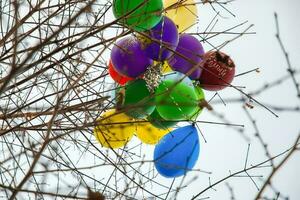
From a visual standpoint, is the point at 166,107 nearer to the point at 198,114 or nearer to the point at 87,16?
the point at 198,114

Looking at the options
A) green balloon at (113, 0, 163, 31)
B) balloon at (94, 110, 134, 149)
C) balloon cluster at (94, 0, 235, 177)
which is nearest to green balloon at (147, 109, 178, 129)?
balloon cluster at (94, 0, 235, 177)

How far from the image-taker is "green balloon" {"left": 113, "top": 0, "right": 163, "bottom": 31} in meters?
2.34

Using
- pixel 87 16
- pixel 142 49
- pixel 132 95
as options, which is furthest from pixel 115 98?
pixel 87 16

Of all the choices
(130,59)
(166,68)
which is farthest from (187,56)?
(130,59)

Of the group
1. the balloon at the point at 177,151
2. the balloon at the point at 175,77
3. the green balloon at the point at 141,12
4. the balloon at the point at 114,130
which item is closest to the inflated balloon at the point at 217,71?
the balloon at the point at 175,77

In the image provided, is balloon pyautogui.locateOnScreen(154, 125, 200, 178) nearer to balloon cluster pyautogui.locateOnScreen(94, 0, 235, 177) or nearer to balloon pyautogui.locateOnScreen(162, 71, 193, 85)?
balloon cluster pyautogui.locateOnScreen(94, 0, 235, 177)

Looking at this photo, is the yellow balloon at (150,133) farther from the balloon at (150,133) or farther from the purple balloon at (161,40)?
the purple balloon at (161,40)

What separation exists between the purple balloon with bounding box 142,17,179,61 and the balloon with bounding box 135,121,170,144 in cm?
50

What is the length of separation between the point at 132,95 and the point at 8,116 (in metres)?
0.89

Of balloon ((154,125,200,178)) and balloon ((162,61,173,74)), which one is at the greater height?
balloon ((162,61,173,74))

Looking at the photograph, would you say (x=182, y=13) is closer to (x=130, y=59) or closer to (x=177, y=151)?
(x=130, y=59)

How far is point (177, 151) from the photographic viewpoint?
2.47 meters

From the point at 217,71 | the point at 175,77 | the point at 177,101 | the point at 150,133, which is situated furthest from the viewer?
the point at 150,133

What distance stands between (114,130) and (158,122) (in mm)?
321
